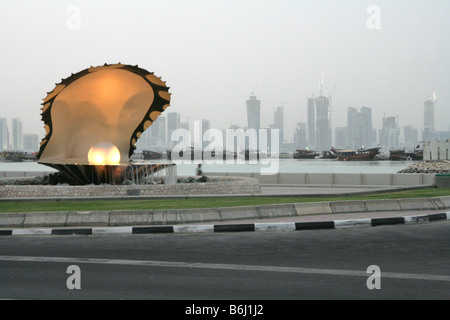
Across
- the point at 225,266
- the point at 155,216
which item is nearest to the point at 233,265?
the point at 225,266

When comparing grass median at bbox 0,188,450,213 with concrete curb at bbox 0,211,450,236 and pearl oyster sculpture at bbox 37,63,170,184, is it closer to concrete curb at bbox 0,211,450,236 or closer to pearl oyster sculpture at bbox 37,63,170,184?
concrete curb at bbox 0,211,450,236

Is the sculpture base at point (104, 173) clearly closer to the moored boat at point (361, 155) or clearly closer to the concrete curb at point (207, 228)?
the concrete curb at point (207, 228)

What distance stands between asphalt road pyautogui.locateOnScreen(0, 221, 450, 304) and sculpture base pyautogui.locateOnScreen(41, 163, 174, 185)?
1293 cm

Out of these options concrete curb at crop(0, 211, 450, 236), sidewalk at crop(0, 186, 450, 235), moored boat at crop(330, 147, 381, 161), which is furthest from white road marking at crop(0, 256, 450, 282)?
moored boat at crop(330, 147, 381, 161)

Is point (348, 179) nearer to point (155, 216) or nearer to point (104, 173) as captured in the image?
point (104, 173)

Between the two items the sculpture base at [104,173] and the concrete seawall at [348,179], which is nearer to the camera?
the sculpture base at [104,173]

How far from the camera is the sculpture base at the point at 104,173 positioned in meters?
25.9

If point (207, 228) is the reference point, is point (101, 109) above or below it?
above

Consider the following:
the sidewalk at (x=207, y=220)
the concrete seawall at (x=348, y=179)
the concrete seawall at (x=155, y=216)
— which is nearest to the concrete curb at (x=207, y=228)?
the sidewalk at (x=207, y=220)

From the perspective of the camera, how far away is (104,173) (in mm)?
26031

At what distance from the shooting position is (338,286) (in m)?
7.80

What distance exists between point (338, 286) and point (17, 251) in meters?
5.71

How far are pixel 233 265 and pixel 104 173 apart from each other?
A: 17289mm

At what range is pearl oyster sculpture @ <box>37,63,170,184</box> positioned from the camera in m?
28.2
